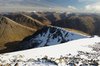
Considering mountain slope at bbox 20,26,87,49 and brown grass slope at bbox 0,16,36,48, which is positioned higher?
mountain slope at bbox 20,26,87,49

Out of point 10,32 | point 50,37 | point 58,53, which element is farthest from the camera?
point 10,32

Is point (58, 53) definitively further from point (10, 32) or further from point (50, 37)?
point (10, 32)

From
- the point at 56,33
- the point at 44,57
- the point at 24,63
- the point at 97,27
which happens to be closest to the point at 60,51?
the point at 44,57

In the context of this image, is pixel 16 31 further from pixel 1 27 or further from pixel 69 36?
pixel 69 36

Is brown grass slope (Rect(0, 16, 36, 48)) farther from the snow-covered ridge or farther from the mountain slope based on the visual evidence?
the snow-covered ridge

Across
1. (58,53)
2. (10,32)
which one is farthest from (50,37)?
(10,32)

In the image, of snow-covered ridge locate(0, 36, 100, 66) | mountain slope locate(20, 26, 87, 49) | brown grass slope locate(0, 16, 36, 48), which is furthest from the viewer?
brown grass slope locate(0, 16, 36, 48)

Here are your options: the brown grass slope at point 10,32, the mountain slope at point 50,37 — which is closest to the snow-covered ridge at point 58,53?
the mountain slope at point 50,37

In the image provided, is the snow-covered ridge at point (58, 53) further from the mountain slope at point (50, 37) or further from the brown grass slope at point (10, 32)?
the brown grass slope at point (10, 32)

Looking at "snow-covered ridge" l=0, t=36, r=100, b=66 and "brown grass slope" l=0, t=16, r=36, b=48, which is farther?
"brown grass slope" l=0, t=16, r=36, b=48

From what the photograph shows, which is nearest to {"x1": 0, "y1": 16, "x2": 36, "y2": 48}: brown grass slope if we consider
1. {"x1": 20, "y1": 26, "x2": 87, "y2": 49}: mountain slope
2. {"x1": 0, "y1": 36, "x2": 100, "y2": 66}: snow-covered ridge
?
{"x1": 20, "y1": 26, "x2": 87, "y2": 49}: mountain slope
